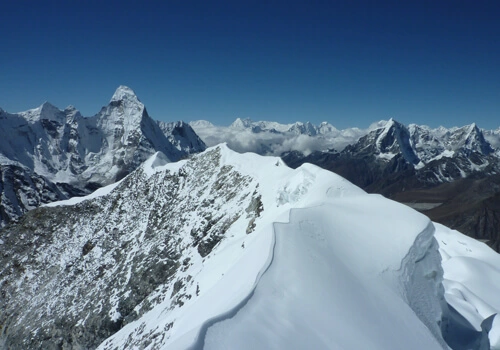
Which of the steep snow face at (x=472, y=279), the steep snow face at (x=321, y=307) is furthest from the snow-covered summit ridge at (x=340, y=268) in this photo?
the steep snow face at (x=472, y=279)

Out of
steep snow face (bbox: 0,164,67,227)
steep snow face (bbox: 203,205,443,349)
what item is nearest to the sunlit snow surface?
steep snow face (bbox: 203,205,443,349)

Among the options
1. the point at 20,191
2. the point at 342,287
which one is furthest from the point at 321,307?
the point at 20,191

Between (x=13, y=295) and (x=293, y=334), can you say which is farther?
(x=13, y=295)

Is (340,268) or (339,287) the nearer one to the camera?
(339,287)

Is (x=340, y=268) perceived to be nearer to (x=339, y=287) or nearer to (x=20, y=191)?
(x=339, y=287)

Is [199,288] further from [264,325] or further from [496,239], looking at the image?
[496,239]

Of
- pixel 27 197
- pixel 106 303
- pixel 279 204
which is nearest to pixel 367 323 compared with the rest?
pixel 279 204

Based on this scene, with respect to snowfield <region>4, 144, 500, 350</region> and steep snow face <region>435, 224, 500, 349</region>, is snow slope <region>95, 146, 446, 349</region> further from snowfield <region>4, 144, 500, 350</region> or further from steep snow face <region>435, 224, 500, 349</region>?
steep snow face <region>435, 224, 500, 349</region>

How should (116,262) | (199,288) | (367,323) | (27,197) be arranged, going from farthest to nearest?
1. (27,197)
2. (116,262)
3. (199,288)
4. (367,323)
